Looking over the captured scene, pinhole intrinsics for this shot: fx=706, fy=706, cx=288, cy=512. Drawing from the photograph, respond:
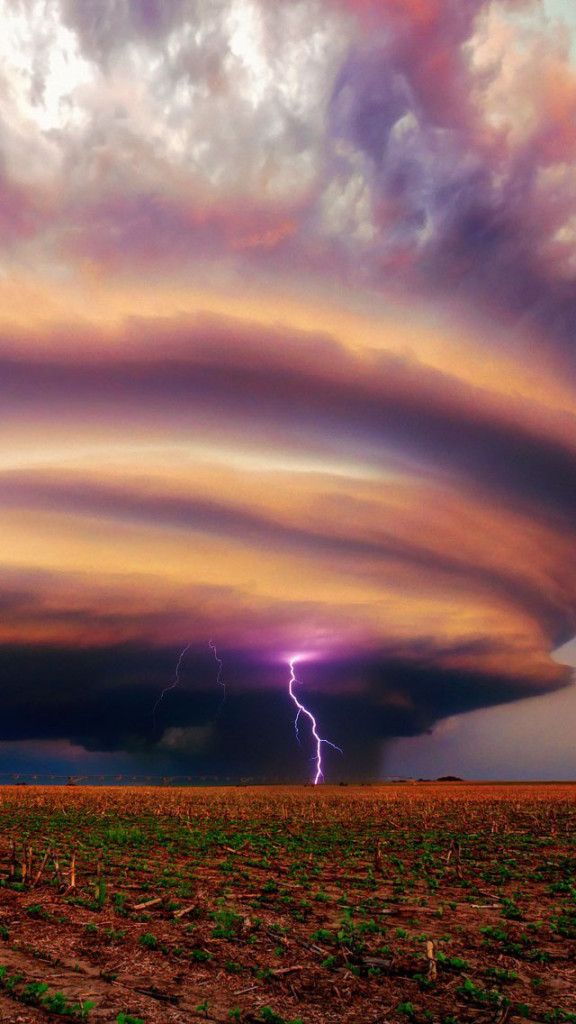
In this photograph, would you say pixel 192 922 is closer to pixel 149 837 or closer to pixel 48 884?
pixel 48 884

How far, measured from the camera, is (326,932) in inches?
823

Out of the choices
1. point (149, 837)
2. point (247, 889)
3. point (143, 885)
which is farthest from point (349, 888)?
point (149, 837)

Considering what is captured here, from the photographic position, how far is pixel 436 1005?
15750 millimetres

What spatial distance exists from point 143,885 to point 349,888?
8273 mm

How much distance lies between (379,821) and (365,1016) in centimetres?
4480

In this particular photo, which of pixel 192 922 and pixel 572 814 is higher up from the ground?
pixel 572 814

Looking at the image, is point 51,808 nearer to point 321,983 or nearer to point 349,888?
point 349,888

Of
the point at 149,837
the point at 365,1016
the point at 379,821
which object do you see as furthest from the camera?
the point at 379,821

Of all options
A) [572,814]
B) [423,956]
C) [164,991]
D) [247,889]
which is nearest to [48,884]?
[247,889]

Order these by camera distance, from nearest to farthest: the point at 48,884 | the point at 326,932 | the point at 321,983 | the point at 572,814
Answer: the point at 321,983
the point at 326,932
the point at 48,884
the point at 572,814

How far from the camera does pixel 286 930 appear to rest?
2114 centimetres

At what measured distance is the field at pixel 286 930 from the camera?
50.5ft

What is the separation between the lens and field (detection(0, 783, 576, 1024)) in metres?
15.4

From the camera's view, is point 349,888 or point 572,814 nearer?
point 349,888
